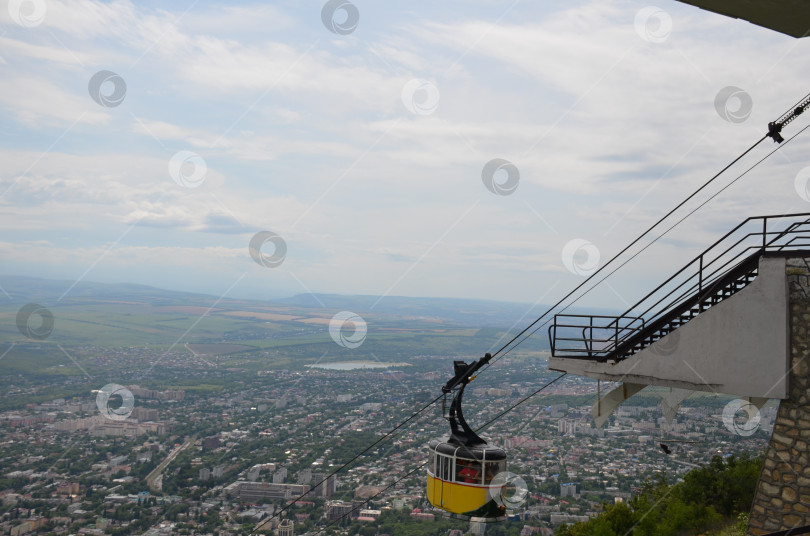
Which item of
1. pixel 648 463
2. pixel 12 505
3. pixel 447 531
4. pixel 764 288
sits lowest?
pixel 12 505

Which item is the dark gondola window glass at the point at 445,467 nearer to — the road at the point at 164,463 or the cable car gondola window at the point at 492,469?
the cable car gondola window at the point at 492,469

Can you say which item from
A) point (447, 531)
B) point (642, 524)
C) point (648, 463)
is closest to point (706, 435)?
point (648, 463)

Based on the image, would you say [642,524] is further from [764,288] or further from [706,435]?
[706,435]

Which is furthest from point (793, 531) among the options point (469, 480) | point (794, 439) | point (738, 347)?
point (469, 480)

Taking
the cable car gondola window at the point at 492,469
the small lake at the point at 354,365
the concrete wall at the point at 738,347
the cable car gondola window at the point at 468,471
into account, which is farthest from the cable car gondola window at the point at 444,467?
the small lake at the point at 354,365

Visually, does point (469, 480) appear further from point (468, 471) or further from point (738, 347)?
point (738, 347)

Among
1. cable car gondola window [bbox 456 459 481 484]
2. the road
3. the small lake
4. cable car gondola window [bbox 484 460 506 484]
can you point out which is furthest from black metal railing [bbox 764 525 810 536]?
the small lake

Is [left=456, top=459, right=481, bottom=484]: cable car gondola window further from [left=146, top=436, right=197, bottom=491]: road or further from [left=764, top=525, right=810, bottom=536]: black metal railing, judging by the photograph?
[left=146, top=436, right=197, bottom=491]: road
